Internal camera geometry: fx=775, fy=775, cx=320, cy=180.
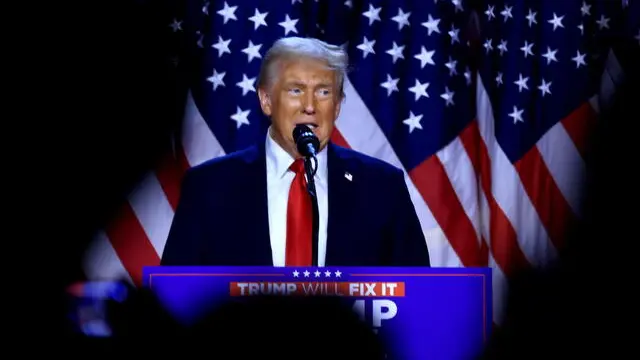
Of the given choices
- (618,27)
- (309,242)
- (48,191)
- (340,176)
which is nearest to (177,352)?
(309,242)

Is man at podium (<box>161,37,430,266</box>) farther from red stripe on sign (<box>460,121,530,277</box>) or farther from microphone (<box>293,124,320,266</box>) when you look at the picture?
red stripe on sign (<box>460,121,530,277</box>)

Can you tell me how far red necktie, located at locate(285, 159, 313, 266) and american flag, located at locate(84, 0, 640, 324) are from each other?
31.2 inches

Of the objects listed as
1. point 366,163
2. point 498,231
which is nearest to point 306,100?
point 366,163

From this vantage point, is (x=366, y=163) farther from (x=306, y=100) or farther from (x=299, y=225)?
(x=299, y=225)

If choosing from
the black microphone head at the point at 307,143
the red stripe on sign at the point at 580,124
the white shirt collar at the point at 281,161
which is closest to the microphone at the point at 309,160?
the black microphone head at the point at 307,143

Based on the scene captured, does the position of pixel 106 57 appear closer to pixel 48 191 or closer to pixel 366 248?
pixel 48 191

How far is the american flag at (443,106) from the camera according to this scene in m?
3.43

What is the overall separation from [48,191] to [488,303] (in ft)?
6.82

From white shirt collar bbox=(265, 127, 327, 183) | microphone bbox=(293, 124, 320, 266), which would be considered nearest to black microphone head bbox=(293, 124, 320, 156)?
microphone bbox=(293, 124, 320, 266)

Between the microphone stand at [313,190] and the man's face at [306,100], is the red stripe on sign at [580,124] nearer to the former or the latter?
the man's face at [306,100]

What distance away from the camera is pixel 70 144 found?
3.25 metres

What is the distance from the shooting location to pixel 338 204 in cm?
277

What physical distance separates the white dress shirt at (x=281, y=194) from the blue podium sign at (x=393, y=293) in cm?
85

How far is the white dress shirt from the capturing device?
2650mm
